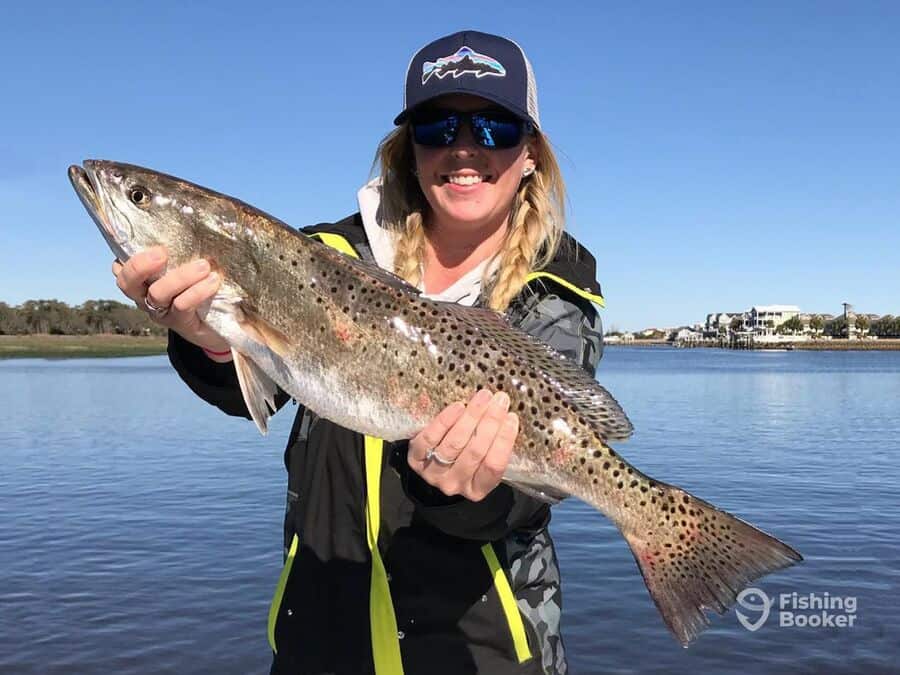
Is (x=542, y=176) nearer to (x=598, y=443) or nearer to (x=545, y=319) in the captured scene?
(x=545, y=319)

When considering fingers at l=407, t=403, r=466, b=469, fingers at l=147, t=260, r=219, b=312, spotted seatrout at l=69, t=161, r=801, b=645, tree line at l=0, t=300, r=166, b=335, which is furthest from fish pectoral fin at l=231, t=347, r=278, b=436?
tree line at l=0, t=300, r=166, b=335

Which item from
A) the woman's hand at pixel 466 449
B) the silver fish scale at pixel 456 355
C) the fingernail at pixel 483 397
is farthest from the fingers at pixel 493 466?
the silver fish scale at pixel 456 355

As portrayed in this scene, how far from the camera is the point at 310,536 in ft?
12.6

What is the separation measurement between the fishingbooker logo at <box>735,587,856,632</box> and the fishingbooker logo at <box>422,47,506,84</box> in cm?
1169

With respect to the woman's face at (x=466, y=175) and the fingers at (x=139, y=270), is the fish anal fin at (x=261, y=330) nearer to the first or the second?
the fingers at (x=139, y=270)

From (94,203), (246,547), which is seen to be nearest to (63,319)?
(246,547)

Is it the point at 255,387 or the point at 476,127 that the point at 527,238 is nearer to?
the point at 476,127

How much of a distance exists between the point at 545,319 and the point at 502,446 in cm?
83

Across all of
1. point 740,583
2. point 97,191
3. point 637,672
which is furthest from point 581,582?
point 97,191

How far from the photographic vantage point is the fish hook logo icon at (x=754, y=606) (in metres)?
13.6

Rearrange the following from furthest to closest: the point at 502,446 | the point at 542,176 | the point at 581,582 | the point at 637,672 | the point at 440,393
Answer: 1. the point at 581,582
2. the point at 637,672
3. the point at 542,176
4. the point at 440,393
5. the point at 502,446

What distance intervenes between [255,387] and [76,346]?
153177mm

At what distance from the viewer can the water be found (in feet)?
40.8

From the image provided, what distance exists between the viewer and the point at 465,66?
161 inches
